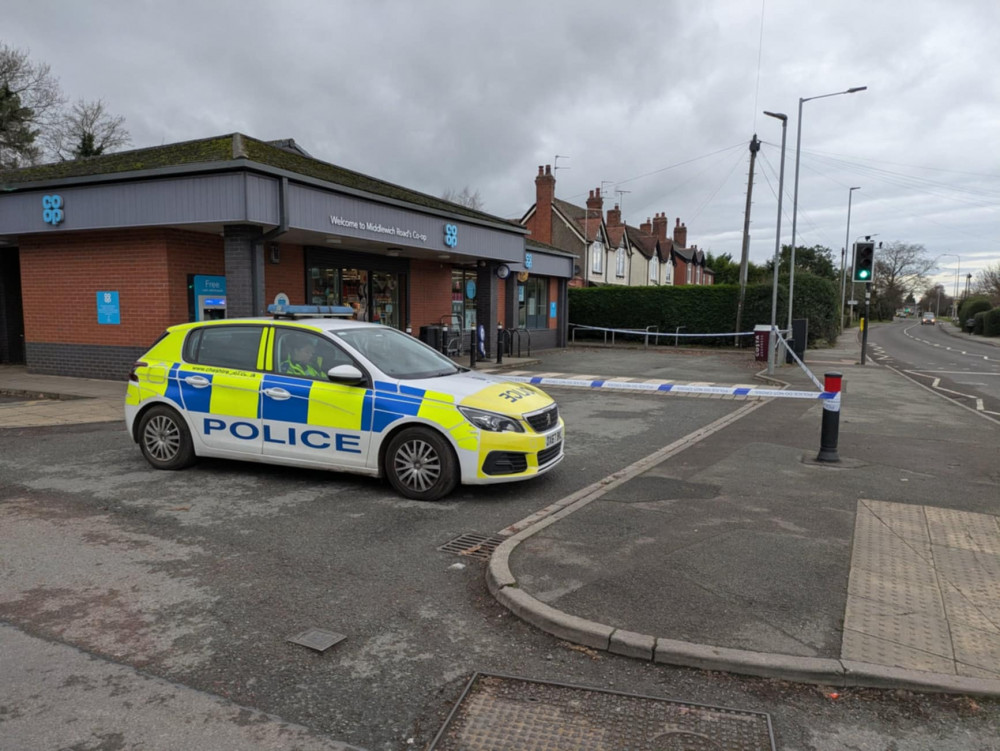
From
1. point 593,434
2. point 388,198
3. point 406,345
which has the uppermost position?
point 388,198

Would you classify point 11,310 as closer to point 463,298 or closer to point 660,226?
point 463,298

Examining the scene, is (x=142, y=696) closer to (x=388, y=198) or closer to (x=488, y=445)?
(x=488, y=445)

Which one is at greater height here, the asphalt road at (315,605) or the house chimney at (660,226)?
the house chimney at (660,226)

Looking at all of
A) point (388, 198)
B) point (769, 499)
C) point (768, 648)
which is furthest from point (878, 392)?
point (768, 648)

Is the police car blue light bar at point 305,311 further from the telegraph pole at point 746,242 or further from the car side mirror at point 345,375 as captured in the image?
the telegraph pole at point 746,242

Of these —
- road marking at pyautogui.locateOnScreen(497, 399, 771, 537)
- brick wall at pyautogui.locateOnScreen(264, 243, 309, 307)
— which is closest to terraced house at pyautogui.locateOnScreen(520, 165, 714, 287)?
brick wall at pyautogui.locateOnScreen(264, 243, 309, 307)

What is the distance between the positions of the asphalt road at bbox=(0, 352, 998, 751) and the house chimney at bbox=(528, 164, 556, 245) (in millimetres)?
38668

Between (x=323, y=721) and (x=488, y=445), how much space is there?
3305 millimetres

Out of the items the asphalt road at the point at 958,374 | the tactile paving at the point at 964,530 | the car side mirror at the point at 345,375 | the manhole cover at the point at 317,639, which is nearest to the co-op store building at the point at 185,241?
the car side mirror at the point at 345,375

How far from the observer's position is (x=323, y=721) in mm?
2953

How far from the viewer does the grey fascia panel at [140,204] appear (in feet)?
38.5

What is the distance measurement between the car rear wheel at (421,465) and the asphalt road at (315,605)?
167 mm

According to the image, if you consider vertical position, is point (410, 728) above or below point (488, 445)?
below

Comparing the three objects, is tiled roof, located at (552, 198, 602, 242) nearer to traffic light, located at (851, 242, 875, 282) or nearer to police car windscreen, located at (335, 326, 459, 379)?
traffic light, located at (851, 242, 875, 282)
